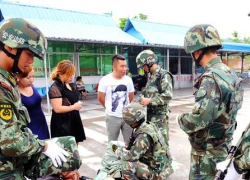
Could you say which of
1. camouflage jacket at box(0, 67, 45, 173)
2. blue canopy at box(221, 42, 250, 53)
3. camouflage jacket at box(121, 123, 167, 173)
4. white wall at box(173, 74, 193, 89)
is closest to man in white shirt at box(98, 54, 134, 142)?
camouflage jacket at box(121, 123, 167, 173)

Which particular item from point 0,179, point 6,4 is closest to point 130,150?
point 0,179

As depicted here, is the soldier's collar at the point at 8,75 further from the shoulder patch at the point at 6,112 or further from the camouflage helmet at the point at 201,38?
the camouflage helmet at the point at 201,38

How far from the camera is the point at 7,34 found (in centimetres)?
144

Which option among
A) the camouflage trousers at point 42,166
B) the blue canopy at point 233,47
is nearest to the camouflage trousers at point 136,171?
the camouflage trousers at point 42,166

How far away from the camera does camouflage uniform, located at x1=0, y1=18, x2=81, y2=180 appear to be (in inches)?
53.4

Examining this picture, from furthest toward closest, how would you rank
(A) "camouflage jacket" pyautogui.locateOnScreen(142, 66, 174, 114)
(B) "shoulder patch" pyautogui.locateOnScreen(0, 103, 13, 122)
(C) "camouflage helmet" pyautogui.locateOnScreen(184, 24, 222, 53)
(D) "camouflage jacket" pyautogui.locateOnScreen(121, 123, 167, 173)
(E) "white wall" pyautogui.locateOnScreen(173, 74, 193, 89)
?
(E) "white wall" pyautogui.locateOnScreen(173, 74, 193, 89) < (A) "camouflage jacket" pyautogui.locateOnScreen(142, 66, 174, 114) < (D) "camouflage jacket" pyautogui.locateOnScreen(121, 123, 167, 173) < (C) "camouflage helmet" pyautogui.locateOnScreen(184, 24, 222, 53) < (B) "shoulder patch" pyautogui.locateOnScreen(0, 103, 13, 122)

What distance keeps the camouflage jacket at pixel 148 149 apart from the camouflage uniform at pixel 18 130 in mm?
1090

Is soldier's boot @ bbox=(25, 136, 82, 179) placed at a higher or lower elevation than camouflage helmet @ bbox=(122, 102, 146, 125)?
lower

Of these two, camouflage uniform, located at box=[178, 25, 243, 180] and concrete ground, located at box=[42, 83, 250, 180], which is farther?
concrete ground, located at box=[42, 83, 250, 180]

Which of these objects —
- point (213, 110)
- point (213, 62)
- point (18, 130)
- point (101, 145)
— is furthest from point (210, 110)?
point (101, 145)

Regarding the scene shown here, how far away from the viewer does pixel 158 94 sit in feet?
11.4

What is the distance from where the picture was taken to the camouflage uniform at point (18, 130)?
1356 millimetres

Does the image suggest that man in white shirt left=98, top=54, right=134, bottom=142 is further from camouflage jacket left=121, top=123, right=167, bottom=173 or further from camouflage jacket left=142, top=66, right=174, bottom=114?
camouflage jacket left=121, top=123, right=167, bottom=173

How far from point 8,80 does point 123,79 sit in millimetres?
2312
